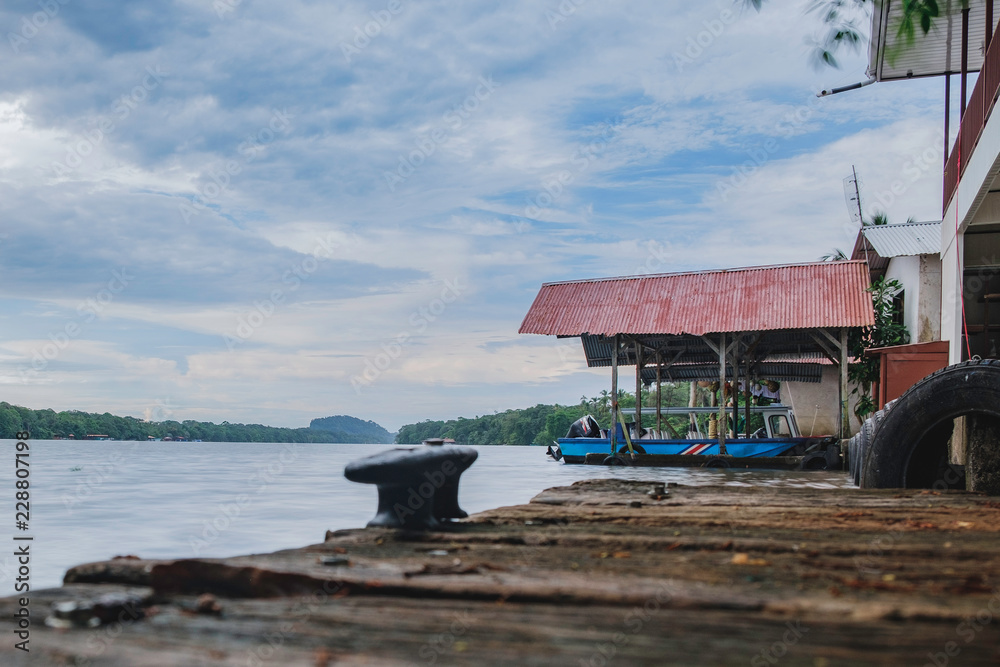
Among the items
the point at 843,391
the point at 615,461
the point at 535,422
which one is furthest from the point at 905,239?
the point at 535,422

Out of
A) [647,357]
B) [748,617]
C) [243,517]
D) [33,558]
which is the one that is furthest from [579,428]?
[748,617]

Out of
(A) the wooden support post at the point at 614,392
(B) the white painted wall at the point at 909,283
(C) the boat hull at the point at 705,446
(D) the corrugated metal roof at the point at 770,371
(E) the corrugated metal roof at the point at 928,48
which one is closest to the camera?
(E) the corrugated metal roof at the point at 928,48

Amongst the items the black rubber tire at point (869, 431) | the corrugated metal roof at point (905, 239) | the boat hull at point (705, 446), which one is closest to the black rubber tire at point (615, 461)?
the boat hull at point (705, 446)

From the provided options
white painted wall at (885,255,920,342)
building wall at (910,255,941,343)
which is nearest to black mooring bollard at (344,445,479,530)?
building wall at (910,255,941,343)

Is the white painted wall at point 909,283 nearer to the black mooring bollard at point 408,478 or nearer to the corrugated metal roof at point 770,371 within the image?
the corrugated metal roof at point 770,371

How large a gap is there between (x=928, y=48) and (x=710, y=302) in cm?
830

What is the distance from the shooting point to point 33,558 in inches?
314

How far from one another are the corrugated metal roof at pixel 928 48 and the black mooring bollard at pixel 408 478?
10334mm

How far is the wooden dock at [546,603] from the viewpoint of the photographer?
5.46 ft

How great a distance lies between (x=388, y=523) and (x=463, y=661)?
201cm

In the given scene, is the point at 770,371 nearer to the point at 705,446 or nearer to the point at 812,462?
the point at 705,446

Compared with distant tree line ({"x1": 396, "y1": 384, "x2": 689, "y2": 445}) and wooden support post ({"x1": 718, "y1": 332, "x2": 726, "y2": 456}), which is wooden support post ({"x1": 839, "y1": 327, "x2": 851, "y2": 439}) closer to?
wooden support post ({"x1": 718, "y1": 332, "x2": 726, "y2": 456})

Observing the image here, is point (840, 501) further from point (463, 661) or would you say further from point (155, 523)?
point (155, 523)

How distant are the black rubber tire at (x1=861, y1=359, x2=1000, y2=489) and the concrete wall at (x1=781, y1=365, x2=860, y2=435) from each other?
674 inches
